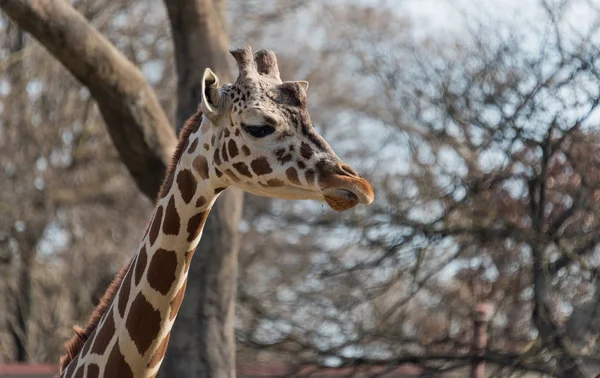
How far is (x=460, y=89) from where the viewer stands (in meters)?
9.76

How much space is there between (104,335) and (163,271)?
472 mm

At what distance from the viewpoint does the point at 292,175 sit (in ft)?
15.1

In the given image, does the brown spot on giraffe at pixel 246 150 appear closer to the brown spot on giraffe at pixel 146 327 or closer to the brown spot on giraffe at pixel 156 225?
the brown spot on giraffe at pixel 156 225

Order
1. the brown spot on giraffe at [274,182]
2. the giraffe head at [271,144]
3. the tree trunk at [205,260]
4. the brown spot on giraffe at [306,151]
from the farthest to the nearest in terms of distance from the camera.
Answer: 1. the tree trunk at [205,260]
2. the brown spot on giraffe at [274,182]
3. the brown spot on giraffe at [306,151]
4. the giraffe head at [271,144]

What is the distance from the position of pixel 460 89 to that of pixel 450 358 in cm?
239

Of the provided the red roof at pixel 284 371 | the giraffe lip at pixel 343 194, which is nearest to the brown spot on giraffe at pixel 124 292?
the giraffe lip at pixel 343 194

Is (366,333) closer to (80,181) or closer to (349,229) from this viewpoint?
(349,229)

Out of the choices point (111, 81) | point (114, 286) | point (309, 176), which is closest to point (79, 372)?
point (114, 286)

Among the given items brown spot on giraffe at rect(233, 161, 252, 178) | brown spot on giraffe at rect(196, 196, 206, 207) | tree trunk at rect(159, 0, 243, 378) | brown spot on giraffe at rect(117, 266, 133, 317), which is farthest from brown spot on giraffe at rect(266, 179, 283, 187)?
tree trunk at rect(159, 0, 243, 378)

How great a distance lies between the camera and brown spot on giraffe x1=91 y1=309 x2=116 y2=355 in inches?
201

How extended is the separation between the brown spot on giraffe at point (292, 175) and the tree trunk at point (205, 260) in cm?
482

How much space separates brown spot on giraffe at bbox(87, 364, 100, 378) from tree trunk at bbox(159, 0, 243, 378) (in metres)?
4.04

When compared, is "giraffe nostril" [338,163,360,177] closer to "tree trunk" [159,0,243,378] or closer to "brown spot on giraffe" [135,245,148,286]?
"brown spot on giraffe" [135,245,148,286]

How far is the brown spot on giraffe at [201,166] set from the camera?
493 cm
